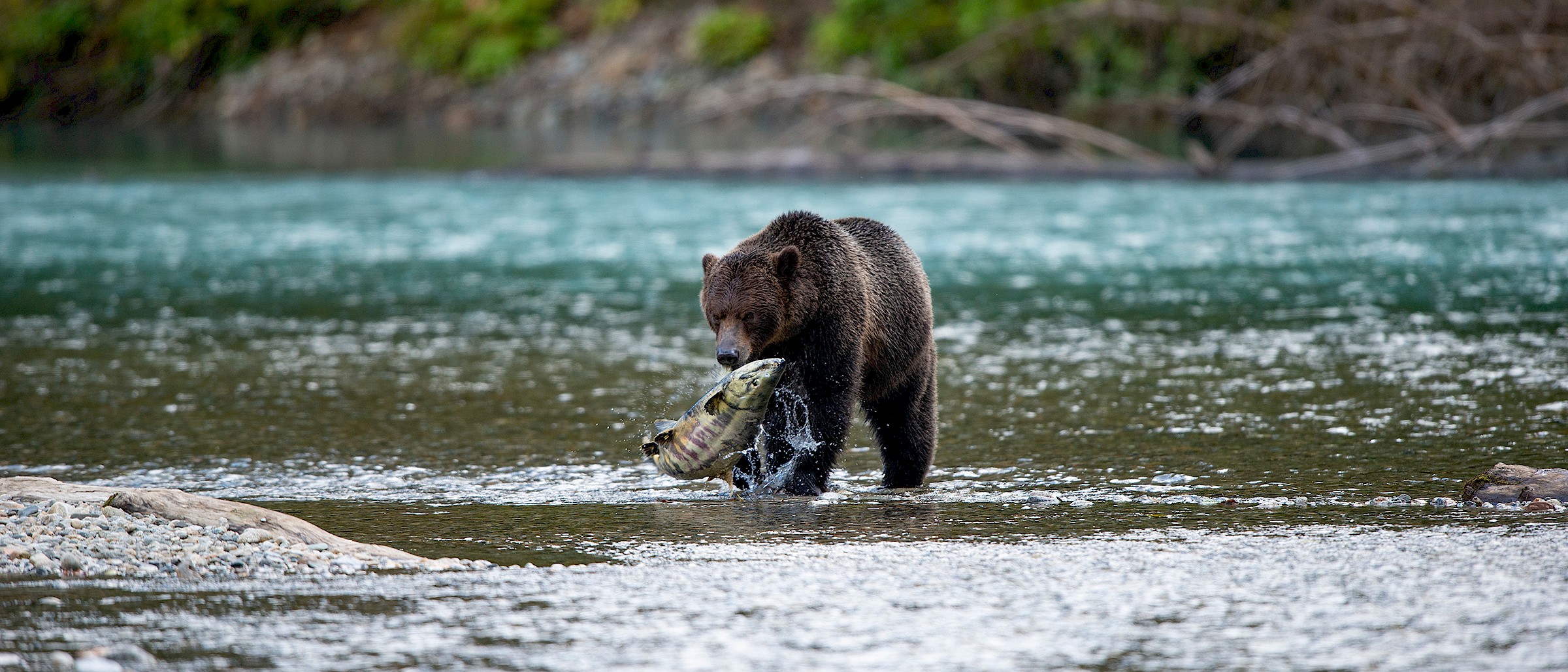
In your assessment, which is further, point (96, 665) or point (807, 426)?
point (807, 426)

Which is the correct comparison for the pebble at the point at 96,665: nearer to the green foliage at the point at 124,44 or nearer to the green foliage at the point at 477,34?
the green foliage at the point at 477,34

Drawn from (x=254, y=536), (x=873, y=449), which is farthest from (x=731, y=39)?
(x=254, y=536)

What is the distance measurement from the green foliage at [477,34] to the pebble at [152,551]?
120 feet

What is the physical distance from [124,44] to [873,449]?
44.3m

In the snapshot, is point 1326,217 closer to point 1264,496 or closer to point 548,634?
point 1264,496

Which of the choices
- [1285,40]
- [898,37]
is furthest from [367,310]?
[898,37]

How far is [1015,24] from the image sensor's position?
1905 cm

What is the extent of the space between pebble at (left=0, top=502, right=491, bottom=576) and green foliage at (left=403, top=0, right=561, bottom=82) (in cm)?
3666

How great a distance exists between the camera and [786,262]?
5.36 metres

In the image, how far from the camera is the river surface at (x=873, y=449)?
12.3ft

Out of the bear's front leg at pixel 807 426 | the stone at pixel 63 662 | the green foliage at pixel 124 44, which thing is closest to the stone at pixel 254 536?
the stone at pixel 63 662

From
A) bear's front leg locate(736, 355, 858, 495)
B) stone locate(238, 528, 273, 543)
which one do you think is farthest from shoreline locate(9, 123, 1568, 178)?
stone locate(238, 528, 273, 543)

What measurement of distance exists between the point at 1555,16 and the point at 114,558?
55.8 feet

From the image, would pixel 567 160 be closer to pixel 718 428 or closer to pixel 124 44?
pixel 718 428
